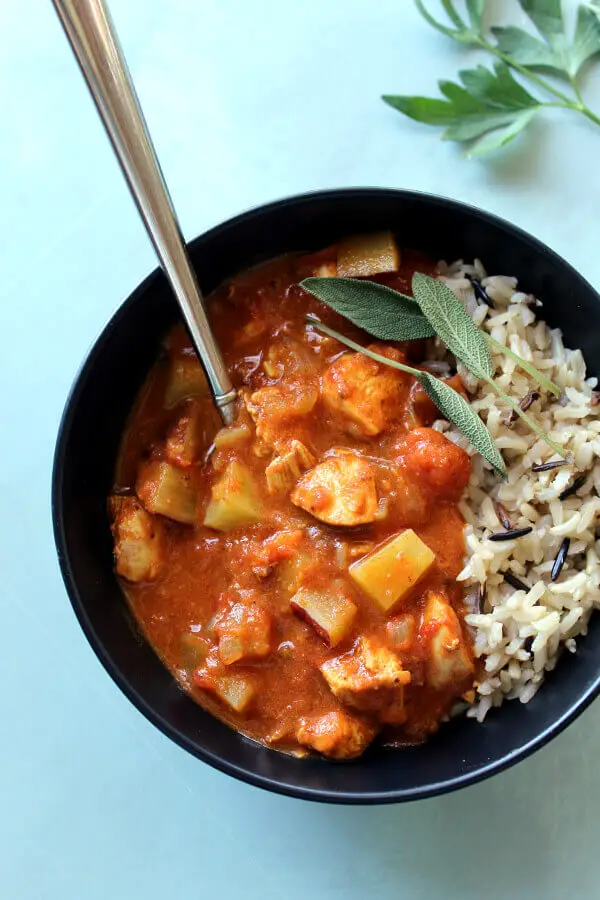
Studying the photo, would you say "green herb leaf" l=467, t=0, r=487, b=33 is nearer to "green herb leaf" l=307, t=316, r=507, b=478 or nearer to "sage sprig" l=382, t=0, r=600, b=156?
"sage sprig" l=382, t=0, r=600, b=156

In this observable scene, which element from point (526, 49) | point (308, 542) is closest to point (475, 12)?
point (526, 49)

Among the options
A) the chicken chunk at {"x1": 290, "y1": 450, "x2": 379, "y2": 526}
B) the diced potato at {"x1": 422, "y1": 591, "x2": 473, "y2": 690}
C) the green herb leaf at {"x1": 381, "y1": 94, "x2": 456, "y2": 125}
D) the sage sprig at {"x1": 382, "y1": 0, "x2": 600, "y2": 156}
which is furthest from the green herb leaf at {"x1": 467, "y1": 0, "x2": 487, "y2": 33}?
the diced potato at {"x1": 422, "y1": 591, "x2": 473, "y2": 690}

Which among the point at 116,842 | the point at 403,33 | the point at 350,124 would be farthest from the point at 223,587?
the point at 403,33

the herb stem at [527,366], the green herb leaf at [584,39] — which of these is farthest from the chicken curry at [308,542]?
the green herb leaf at [584,39]

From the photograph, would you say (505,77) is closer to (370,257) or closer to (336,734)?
(370,257)

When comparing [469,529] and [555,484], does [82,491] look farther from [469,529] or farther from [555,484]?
[555,484]

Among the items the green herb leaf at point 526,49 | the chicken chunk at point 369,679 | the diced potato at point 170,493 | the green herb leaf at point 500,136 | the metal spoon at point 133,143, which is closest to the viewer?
the metal spoon at point 133,143

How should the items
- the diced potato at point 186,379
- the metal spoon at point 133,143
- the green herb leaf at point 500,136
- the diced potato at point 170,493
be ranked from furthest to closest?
the green herb leaf at point 500,136 < the diced potato at point 186,379 < the diced potato at point 170,493 < the metal spoon at point 133,143

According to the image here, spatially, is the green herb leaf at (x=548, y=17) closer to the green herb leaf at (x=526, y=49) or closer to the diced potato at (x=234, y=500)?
the green herb leaf at (x=526, y=49)

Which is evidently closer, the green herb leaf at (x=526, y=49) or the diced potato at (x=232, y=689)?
the diced potato at (x=232, y=689)
